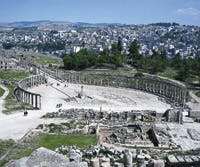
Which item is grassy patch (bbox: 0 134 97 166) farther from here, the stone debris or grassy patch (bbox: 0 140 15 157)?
the stone debris

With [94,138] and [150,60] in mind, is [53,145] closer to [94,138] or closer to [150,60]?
[94,138]

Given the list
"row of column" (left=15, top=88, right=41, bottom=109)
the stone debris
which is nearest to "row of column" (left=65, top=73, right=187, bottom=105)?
"row of column" (left=15, top=88, right=41, bottom=109)

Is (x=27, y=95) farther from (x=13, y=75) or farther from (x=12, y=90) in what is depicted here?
(x=13, y=75)

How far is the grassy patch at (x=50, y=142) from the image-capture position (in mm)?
36969

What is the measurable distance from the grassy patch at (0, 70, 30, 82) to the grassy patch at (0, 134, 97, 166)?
4816 cm

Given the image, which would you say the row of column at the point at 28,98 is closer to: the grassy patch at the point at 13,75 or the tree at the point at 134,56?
the grassy patch at the point at 13,75

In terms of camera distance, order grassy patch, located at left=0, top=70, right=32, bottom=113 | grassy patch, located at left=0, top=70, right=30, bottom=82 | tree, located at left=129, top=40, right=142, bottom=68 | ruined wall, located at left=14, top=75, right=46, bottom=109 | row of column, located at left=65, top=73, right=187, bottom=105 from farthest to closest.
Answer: tree, located at left=129, top=40, right=142, bottom=68
grassy patch, located at left=0, top=70, right=30, bottom=82
row of column, located at left=65, top=73, right=187, bottom=105
ruined wall, located at left=14, top=75, right=46, bottom=109
grassy patch, located at left=0, top=70, right=32, bottom=113

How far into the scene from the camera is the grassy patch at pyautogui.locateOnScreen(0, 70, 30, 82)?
9125 centimetres

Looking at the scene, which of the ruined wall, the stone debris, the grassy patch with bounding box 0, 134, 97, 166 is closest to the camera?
the stone debris

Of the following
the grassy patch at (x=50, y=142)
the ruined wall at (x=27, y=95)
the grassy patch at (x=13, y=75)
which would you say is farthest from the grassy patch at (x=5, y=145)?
the grassy patch at (x=13, y=75)

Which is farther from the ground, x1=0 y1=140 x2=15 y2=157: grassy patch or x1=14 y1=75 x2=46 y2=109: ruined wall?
x1=0 y1=140 x2=15 y2=157: grassy patch

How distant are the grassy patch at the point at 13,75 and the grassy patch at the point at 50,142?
4816 cm

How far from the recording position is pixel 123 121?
5384 cm

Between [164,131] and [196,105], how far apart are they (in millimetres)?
26410
